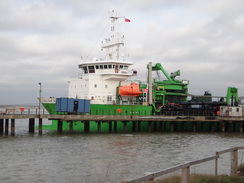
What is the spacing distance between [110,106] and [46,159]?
19.7 metres

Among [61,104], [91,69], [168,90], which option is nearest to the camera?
[61,104]

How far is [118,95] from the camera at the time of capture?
4241cm

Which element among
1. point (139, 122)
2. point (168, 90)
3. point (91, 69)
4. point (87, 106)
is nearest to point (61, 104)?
point (87, 106)

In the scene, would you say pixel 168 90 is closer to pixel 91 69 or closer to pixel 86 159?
pixel 91 69

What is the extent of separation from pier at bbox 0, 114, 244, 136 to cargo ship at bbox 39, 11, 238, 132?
1119 millimetres

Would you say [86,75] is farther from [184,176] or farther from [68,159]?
[184,176]

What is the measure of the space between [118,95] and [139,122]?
Answer: 4.64 metres

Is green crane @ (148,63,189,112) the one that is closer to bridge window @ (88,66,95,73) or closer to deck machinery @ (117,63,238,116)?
deck machinery @ (117,63,238,116)

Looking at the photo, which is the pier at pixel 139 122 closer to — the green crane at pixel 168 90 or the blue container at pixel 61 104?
the blue container at pixel 61 104

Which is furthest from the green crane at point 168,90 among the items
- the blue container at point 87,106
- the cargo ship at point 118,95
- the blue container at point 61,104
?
the blue container at point 61,104

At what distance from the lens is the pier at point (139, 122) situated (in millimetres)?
36031

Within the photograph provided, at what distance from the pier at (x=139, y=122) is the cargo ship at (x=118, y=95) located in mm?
1119

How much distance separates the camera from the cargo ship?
40.1m

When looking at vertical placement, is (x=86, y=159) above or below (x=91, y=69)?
below
